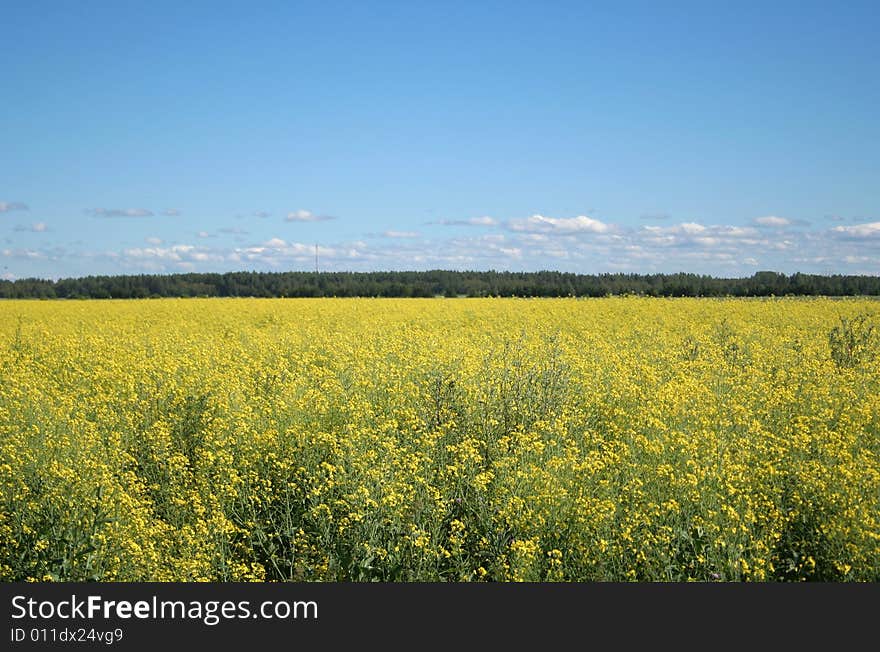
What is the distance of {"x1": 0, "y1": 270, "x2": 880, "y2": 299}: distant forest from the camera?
153 ft

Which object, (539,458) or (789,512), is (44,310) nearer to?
(539,458)

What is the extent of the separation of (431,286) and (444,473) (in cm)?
5360

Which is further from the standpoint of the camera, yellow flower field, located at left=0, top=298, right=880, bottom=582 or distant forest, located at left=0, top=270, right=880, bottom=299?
distant forest, located at left=0, top=270, right=880, bottom=299

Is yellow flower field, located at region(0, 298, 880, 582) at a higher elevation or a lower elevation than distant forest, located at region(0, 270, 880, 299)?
lower

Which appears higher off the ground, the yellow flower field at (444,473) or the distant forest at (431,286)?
the distant forest at (431,286)

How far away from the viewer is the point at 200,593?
5750 mm

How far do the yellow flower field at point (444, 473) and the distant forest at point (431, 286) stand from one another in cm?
3277

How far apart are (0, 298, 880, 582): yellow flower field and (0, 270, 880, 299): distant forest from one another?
32.8 metres

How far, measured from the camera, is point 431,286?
60.8 meters

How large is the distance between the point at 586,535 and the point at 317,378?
6.40 meters

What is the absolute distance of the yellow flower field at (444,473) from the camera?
6.16m

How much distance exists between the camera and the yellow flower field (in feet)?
20.2

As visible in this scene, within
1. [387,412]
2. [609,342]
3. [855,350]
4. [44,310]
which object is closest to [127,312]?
[44,310]

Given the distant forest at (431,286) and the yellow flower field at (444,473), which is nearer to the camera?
the yellow flower field at (444,473)
